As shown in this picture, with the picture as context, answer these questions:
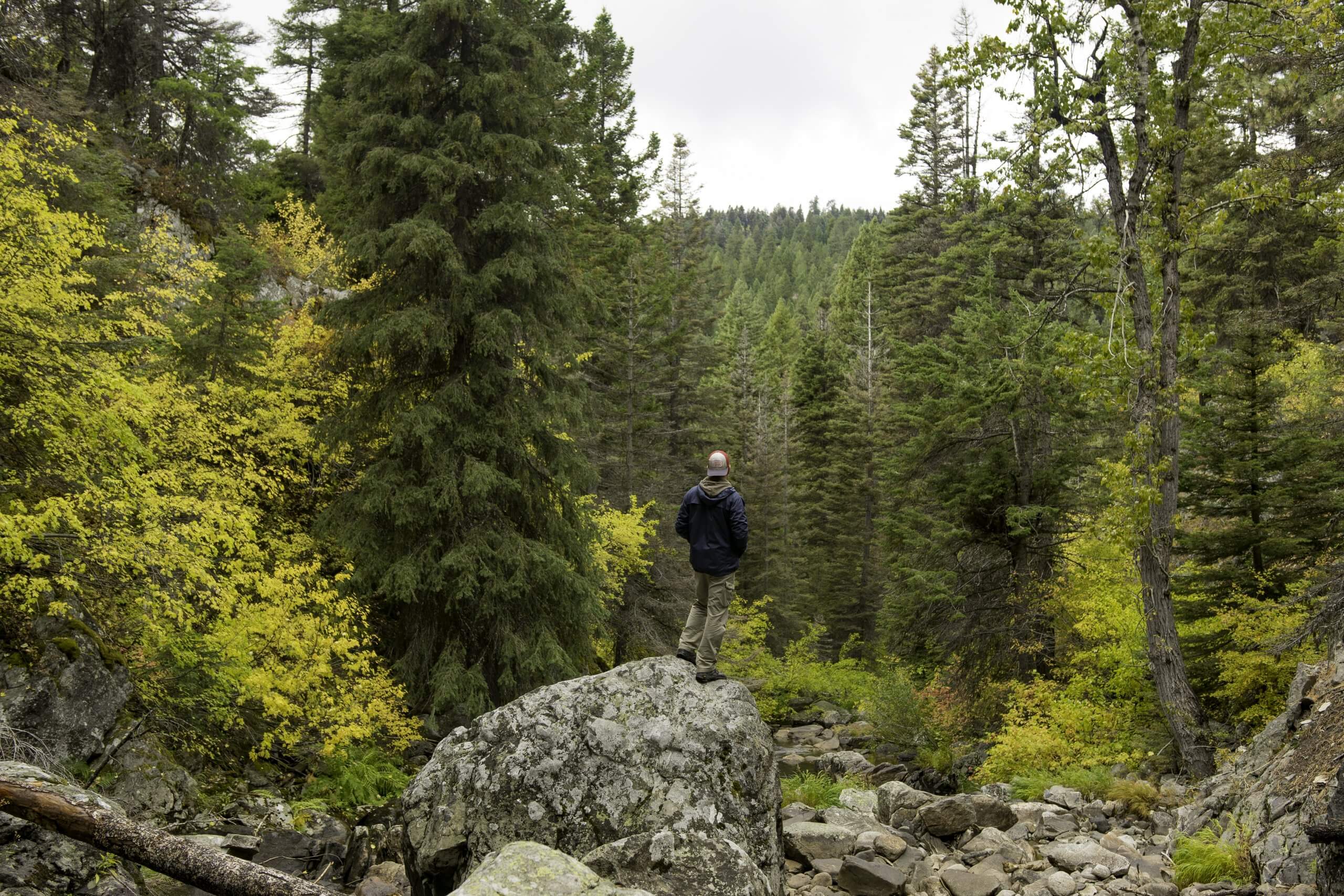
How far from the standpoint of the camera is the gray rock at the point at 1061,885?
6727 millimetres

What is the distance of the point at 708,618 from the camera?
7.57 meters

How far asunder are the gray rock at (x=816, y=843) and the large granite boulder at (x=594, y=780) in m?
1.82

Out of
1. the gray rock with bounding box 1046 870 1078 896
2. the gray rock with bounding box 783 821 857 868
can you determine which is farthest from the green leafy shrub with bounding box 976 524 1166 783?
the gray rock with bounding box 1046 870 1078 896

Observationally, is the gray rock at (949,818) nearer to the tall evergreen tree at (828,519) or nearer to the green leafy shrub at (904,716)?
the green leafy shrub at (904,716)

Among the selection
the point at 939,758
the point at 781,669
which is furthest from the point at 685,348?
the point at 939,758

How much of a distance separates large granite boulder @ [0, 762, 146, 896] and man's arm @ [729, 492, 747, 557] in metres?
4.94

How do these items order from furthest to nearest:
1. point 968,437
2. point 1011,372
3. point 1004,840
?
point 968,437 → point 1011,372 → point 1004,840

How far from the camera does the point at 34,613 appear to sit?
8.95 m

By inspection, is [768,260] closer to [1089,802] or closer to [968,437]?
[968,437]

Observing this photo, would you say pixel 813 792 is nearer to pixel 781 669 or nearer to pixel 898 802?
pixel 898 802

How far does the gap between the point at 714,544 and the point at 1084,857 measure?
4527mm

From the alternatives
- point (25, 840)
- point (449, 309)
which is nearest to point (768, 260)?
point (449, 309)

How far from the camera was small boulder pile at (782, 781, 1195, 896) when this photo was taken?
7.02 m

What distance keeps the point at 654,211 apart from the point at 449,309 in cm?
2052
